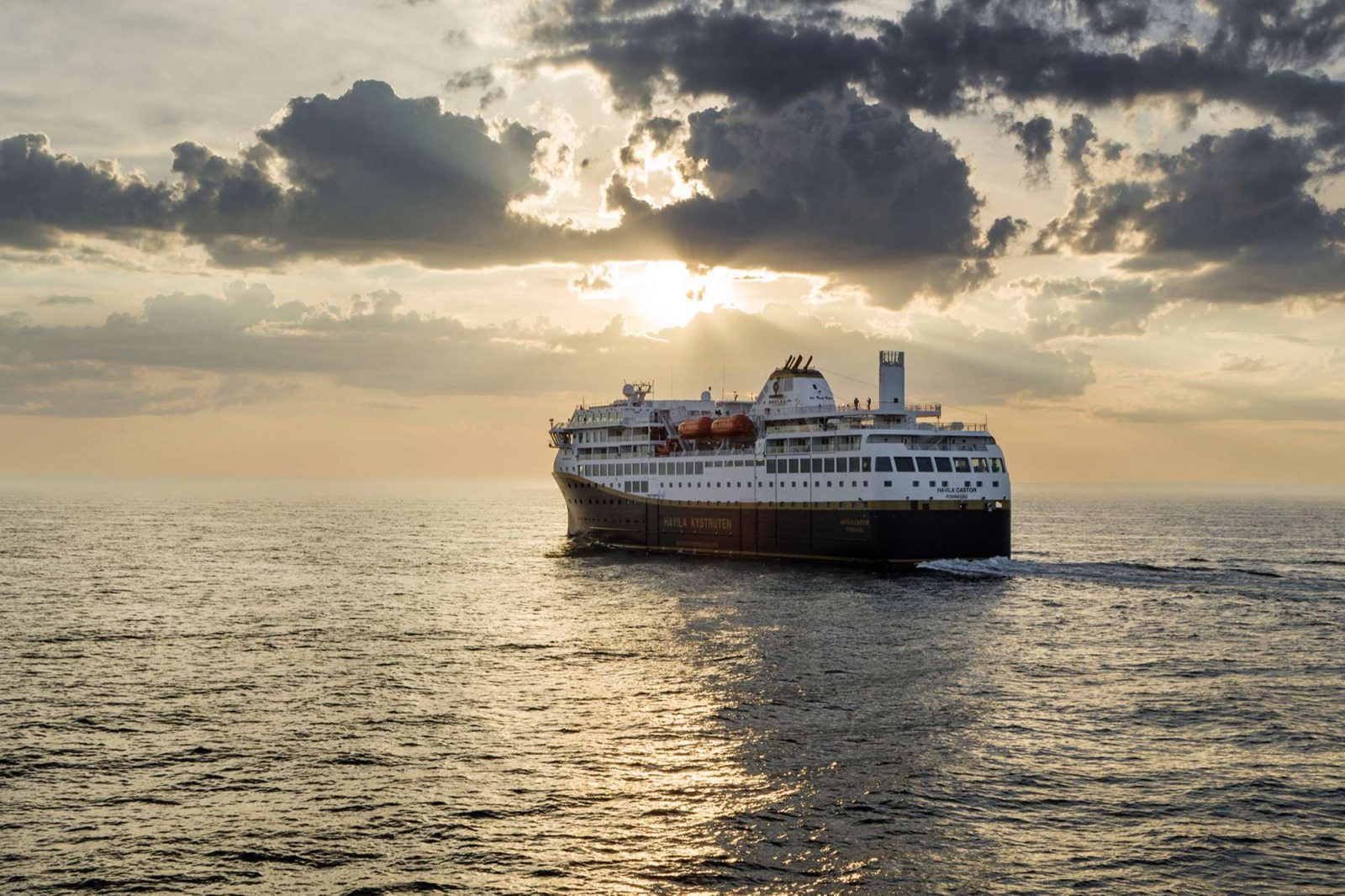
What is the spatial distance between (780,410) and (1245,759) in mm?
65036

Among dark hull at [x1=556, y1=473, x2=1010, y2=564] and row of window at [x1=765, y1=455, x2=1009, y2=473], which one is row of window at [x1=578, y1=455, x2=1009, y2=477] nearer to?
row of window at [x1=765, y1=455, x2=1009, y2=473]

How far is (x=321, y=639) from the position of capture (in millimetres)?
55469

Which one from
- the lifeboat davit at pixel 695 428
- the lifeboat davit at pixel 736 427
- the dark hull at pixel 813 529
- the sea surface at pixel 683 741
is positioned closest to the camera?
the sea surface at pixel 683 741

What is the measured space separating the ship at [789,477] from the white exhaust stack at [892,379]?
0.13 meters

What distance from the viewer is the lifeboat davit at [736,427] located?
97688 millimetres

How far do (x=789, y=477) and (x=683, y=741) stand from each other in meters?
56.2

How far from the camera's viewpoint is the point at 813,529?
87688 mm

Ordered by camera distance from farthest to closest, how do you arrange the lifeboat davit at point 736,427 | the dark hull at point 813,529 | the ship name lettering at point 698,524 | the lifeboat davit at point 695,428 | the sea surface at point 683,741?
the lifeboat davit at point 695,428 < the lifeboat davit at point 736,427 < the ship name lettering at point 698,524 < the dark hull at point 813,529 < the sea surface at point 683,741

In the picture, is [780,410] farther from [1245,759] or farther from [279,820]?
[279,820]

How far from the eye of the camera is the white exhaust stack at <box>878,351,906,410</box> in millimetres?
94125

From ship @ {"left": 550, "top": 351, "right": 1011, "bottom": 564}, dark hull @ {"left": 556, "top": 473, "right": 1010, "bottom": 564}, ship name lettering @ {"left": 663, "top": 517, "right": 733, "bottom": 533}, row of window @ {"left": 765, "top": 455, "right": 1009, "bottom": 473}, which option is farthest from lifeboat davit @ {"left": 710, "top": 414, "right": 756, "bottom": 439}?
row of window @ {"left": 765, "top": 455, "right": 1009, "bottom": 473}

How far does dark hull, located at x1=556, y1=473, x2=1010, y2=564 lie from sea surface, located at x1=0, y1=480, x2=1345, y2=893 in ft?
30.6

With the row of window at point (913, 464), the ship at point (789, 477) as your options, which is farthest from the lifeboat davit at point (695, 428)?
the row of window at point (913, 464)

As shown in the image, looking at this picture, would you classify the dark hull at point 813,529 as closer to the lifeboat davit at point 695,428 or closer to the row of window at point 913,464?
the row of window at point 913,464
